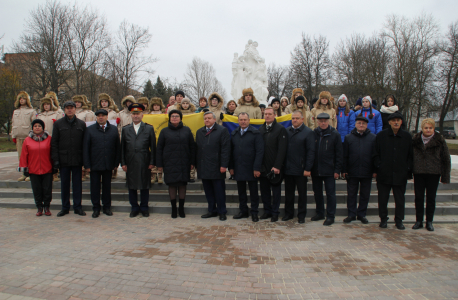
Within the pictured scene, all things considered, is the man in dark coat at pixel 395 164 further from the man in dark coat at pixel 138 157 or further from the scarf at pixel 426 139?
the man in dark coat at pixel 138 157

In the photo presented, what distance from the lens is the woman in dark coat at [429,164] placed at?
193 inches

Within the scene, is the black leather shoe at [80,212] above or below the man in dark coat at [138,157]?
below

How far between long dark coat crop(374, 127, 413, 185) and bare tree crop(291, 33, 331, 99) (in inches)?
1028

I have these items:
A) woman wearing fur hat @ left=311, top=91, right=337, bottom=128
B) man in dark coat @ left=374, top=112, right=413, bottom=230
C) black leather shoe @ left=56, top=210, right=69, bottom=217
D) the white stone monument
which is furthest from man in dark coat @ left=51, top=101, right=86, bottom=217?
the white stone monument

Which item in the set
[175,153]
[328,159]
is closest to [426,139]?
[328,159]

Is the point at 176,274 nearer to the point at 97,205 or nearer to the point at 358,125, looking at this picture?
the point at 97,205

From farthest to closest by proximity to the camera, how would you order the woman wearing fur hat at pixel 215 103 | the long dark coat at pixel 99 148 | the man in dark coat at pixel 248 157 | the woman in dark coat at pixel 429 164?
the woman wearing fur hat at pixel 215 103 < the long dark coat at pixel 99 148 < the man in dark coat at pixel 248 157 < the woman in dark coat at pixel 429 164

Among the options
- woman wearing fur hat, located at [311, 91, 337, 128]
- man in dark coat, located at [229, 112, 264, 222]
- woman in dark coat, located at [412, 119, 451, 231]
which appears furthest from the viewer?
woman wearing fur hat, located at [311, 91, 337, 128]

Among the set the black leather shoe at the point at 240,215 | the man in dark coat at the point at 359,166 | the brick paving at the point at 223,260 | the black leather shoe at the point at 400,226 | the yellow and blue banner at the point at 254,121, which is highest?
the yellow and blue banner at the point at 254,121

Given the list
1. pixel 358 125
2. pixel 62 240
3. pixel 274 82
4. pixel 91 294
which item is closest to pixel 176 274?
pixel 91 294

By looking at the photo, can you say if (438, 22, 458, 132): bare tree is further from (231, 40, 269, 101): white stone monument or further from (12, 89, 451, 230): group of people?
(12, 89, 451, 230): group of people

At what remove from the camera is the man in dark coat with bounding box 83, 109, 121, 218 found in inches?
225

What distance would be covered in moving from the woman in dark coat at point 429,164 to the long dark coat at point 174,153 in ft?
14.2

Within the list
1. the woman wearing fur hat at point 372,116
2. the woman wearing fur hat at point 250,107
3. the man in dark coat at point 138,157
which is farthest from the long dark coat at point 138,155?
the woman wearing fur hat at point 372,116
